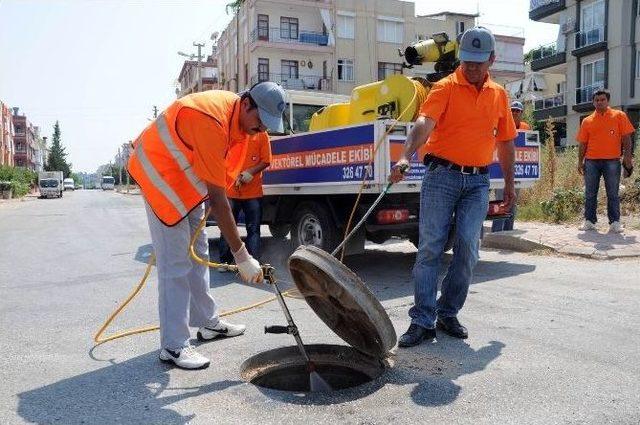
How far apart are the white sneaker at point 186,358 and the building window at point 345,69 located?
4062 cm

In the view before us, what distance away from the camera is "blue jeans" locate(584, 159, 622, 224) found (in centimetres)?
823

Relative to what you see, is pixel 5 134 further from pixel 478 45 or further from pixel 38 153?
pixel 478 45

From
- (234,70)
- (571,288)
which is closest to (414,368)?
(571,288)

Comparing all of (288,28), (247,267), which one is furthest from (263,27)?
(247,267)

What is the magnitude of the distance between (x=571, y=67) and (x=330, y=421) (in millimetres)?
33544

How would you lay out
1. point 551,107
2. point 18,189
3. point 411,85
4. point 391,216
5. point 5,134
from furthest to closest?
point 5,134
point 18,189
point 551,107
point 411,85
point 391,216

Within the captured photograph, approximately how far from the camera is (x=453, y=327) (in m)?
4.15

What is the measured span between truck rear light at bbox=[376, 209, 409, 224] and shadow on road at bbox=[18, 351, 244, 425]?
304 cm

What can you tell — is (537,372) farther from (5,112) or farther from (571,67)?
(5,112)

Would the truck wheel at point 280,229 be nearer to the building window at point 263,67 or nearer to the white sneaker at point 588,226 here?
the white sneaker at point 588,226

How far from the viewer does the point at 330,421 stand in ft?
9.22

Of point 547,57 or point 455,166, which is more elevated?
point 547,57

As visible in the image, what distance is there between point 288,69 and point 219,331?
1560 inches

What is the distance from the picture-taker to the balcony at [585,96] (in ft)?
99.0
